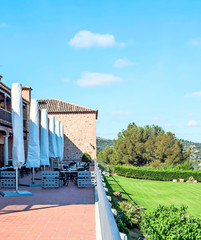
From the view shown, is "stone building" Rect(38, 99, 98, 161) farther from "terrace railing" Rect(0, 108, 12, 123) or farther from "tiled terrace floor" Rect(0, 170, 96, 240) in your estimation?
"tiled terrace floor" Rect(0, 170, 96, 240)

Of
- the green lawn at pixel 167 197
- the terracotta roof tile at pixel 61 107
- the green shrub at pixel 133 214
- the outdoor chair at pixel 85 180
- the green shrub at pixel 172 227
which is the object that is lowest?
the green lawn at pixel 167 197

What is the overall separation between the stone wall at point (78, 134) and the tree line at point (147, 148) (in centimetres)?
1100

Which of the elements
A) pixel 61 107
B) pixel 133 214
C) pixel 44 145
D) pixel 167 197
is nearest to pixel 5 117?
pixel 44 145

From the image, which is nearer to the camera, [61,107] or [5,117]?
[5,117]

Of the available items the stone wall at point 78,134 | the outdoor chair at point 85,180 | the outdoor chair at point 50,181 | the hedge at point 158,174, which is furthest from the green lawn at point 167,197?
the stone wall at point 78,134

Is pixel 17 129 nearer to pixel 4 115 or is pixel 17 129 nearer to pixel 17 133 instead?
pixel 17 133

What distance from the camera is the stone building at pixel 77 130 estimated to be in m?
32.1

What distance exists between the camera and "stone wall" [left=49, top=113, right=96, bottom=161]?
32125 mm

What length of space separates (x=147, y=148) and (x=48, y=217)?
36581 millimetres

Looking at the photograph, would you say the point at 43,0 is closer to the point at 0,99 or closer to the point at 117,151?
the point at 0,99

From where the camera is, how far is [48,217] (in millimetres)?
6402

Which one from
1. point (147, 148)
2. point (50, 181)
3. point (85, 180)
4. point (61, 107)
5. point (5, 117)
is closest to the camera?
point (50, 181)

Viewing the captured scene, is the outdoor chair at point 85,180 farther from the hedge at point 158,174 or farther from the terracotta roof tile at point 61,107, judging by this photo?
the terracotta roof tile at point 61,107

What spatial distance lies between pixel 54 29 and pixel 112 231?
41.7 feet
